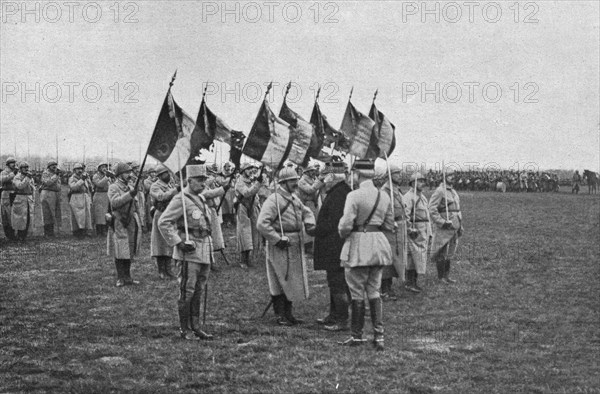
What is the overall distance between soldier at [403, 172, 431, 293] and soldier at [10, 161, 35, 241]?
11.5 meters

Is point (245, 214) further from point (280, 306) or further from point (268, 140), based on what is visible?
point (280, 306)

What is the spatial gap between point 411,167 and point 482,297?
3.04 meters

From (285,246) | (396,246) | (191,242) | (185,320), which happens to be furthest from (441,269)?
(191,242)

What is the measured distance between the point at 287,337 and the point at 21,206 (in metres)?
13.0

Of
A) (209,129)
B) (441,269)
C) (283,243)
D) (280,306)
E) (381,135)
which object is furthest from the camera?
(381,135)

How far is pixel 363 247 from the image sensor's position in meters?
8.26

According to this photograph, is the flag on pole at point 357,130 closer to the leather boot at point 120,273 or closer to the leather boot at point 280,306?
the leather boot at point 120,273

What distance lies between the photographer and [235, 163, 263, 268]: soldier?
15164 mm

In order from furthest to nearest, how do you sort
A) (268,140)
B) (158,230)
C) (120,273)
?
(158,230)
(120,273)
(268,140)

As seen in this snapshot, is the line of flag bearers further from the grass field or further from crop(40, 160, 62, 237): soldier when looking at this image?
crop(40, 160, 62, 237): soldier

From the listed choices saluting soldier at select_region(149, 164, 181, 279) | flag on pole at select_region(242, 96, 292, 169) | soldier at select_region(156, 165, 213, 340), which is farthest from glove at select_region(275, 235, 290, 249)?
saluting soldier at select_region(149, 164, 181, 279)

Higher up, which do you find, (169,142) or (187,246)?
(169,142)

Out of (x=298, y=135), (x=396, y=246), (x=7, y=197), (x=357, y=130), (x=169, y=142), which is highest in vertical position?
(x=357, y=130)

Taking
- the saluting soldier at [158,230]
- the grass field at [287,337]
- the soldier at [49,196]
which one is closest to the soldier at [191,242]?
the grass field at [287,337]
